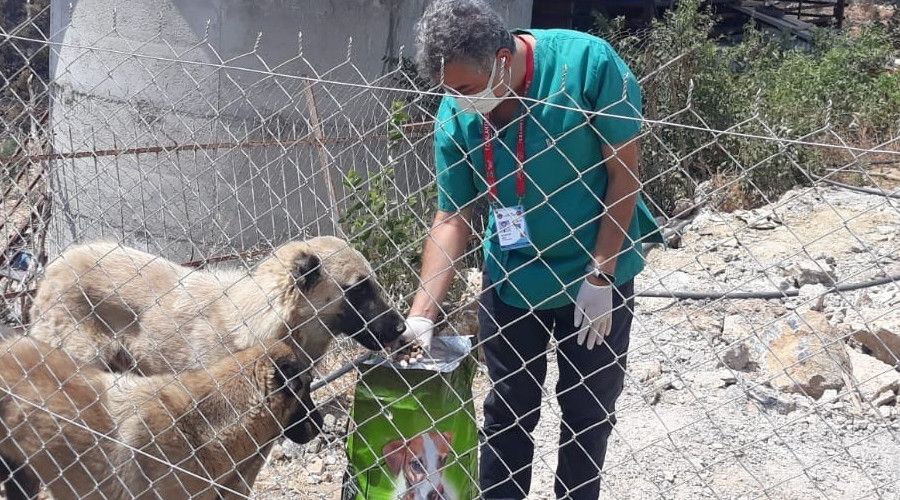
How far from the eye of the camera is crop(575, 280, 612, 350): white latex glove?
286 centimetres

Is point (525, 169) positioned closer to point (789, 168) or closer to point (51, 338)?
point (51, 338)

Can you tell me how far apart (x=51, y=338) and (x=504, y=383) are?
248 centimetres

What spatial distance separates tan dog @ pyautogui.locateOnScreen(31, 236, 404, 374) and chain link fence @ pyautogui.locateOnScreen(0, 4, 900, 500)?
13mm

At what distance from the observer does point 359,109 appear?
319 inches

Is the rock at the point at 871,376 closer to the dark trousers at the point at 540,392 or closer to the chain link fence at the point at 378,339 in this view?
the chain link fence at the point at 378,339

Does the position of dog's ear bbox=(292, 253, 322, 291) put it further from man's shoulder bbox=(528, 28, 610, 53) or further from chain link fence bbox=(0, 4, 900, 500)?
man's shoulder bbox=(528, 28, 610, 53)

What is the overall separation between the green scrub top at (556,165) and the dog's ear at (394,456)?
61 cm

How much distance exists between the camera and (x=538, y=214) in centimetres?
295

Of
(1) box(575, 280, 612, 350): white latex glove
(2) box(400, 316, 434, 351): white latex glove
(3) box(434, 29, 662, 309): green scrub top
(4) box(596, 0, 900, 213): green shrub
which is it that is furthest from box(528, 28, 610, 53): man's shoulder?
(4) box(596, 0, 900, 213): green shrub

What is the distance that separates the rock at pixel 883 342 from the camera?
509cm

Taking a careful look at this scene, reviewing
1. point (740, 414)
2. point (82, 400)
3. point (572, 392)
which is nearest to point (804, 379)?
point (740, 414)

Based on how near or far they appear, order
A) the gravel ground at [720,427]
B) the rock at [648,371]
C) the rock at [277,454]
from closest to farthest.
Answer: the gravel ground at [720,427] < the rock at [277,454] < the rock at [648,371]

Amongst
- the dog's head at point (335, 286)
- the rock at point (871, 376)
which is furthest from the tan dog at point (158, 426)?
the rock at point (871, 376)

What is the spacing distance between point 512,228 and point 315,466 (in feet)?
7.58
